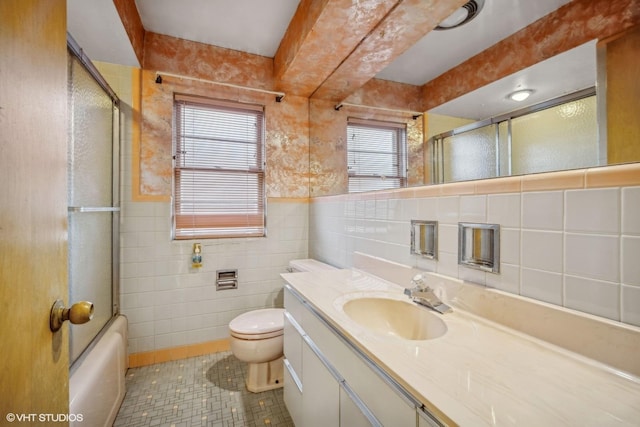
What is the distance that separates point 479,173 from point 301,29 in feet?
5.13

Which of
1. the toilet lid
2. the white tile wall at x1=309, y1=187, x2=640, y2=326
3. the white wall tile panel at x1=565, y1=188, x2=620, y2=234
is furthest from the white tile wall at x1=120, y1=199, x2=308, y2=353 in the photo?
the white wall tile panel at x1=565, y1=188, x2=620, y2=234

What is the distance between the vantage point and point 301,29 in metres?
1.92

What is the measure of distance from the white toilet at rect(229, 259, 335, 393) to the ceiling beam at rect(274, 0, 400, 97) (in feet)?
6.32

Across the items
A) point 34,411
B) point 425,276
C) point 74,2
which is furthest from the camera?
point 74,2

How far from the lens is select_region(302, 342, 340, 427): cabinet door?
103 centimetres

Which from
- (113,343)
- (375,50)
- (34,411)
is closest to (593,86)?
(375,50)

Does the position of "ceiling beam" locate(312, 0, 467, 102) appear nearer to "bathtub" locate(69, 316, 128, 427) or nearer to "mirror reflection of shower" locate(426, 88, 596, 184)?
"mirror reflection of shower" locate(426, 88, 596, 184)

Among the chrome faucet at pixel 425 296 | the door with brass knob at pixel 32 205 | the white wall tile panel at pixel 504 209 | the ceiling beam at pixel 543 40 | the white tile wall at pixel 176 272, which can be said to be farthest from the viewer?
the white tile wall at pixel 176 272

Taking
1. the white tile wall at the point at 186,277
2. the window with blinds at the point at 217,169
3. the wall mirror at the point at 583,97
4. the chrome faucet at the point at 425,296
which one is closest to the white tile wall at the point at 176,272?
the white tile wall at the point at 186,277

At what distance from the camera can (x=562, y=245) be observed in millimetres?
820

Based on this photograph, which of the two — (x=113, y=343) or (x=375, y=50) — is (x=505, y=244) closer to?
(x=375, y=50)

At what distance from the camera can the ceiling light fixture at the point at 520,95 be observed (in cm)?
100

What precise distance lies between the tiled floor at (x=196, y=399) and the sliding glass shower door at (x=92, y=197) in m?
0.51

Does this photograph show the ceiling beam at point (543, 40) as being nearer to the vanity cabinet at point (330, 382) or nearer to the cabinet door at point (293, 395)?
the vanity cabinet at point (330, 382)
